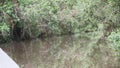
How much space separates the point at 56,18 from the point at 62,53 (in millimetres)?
2814

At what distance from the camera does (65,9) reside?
11398mm

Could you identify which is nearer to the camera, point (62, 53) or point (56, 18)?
point (62, 53)

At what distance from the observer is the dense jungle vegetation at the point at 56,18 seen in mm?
10328

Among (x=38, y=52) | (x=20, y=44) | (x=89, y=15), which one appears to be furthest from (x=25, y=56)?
(x=89, y=15)

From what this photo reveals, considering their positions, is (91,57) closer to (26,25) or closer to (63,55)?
(63,55)

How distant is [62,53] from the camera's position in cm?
888

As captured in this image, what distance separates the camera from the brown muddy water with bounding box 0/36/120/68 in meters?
7.48

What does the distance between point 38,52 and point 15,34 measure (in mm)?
2428

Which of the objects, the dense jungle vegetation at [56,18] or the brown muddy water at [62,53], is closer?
the brown muddy water at [62,53]

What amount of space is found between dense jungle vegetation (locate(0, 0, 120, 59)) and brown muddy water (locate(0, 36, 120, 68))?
1.20ft

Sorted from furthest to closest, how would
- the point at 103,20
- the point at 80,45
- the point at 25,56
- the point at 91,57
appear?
the point at 103,20
the point at 80,45
the point at 25,56
the point at 91,57

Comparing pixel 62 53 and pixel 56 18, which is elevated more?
pixel 56 18

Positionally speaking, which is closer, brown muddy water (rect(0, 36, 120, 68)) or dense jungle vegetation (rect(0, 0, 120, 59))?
brown muddy water (rect(0, 36, 120, 68))

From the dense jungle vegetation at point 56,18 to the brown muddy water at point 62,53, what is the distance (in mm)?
366
